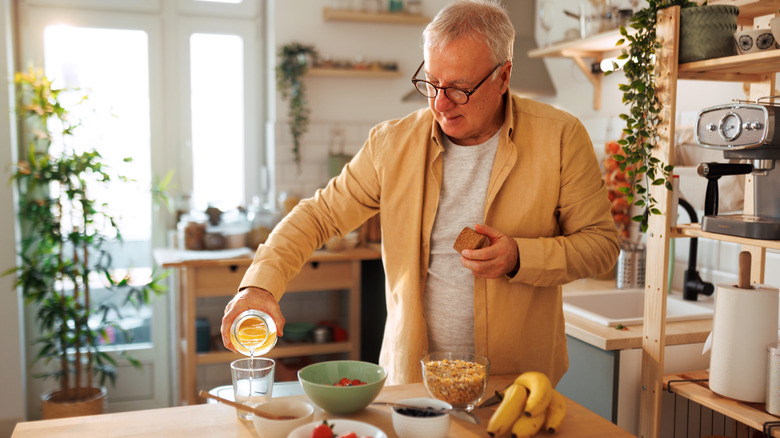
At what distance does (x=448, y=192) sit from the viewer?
1741 mm

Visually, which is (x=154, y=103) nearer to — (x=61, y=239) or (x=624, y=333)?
(x=61, y=239)

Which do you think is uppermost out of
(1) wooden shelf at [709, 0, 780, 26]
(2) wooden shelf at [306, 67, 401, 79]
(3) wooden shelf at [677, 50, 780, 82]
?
(2) wooden shelf at [306, 67, 401, 79]

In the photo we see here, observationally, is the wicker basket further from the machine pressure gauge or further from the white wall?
the white wall

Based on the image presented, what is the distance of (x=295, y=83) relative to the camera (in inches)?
155

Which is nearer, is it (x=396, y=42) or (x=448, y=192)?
(x=448, y=192)

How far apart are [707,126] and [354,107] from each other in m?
2.70

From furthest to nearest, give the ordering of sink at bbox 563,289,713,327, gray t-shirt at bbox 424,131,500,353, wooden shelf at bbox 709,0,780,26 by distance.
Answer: sink at bbox 563,289,713,327 < wooden shelf at bbox 709,0,780,26 < gray t-shirt at bbox 424,131,500,353

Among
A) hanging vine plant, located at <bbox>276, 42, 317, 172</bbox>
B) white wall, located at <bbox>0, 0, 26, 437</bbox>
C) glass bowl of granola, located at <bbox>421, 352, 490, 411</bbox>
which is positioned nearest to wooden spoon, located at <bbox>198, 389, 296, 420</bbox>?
glass bowl of granola, located at <bbox>421, 352, 490, 411</bbox>

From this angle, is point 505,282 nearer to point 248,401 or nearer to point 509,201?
point 509,201

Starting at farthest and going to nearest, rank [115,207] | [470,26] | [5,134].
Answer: [115,207], [5,134], [470,26]

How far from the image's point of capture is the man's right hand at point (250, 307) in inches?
54.1

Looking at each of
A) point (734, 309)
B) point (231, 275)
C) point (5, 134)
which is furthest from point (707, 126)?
point (5, 134)

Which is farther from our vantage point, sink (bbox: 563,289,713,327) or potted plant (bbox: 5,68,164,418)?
potted plant (bbox: 5,68,164,418)

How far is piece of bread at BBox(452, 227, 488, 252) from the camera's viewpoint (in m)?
1.51
